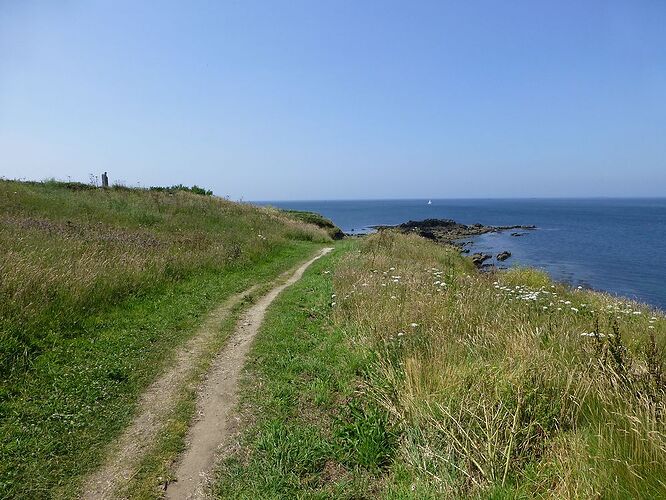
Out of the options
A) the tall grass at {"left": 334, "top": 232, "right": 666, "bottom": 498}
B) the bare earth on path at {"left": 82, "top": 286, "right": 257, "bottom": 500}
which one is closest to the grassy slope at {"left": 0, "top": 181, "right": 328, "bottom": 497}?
the bare earth on path at {"left": 82, "top": 286, "right": 257, "bottom": 500}

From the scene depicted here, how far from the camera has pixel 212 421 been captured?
5641mm

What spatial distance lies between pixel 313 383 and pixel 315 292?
6506 millimetres

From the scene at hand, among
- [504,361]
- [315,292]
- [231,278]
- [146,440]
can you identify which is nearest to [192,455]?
[146,440]

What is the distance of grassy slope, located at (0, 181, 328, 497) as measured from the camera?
495 cm

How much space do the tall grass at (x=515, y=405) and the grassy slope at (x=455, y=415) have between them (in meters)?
0.02

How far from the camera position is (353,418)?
18.3 feet

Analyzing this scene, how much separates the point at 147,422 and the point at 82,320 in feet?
13.7

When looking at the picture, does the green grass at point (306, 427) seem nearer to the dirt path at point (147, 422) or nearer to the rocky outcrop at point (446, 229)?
the dirt path at point (147, 422)

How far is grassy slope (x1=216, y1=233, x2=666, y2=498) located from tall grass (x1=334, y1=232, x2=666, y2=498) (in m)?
0.02

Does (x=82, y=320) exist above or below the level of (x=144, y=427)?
above

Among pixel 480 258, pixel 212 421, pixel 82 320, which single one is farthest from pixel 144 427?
pixel 480 258

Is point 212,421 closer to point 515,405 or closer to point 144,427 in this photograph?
point 144,427

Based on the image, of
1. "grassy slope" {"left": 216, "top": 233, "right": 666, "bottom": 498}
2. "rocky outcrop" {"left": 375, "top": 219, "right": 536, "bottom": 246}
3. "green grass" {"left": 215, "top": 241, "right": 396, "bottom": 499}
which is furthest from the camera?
"rocky outcrop" {"left": 375, "top": 219, "right": 536, "bottom": 246}

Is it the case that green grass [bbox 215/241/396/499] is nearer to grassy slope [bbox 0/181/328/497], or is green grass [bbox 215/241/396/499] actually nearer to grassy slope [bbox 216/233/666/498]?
grassy slope [bbox 216/233/666/498]
